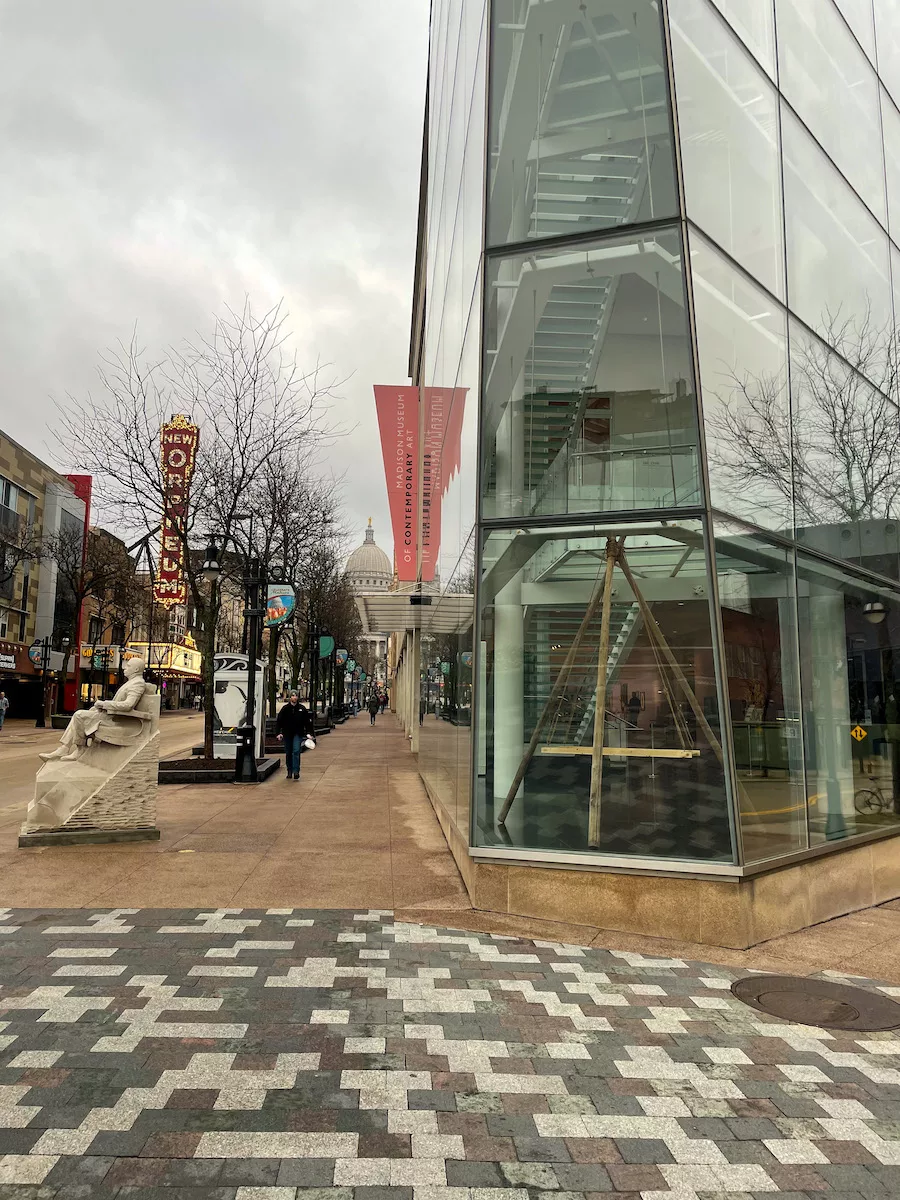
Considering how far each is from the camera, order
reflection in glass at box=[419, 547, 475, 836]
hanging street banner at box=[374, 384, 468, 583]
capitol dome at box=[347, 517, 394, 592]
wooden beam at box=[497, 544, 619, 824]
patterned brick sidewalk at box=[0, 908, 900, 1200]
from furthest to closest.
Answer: capitol dome at box=[347, 517, 394, 592] < hanging street banner at box=[374, 384, 468, 583] < reflection in glass at box=[419, 547, 475, 836] < wooden beam at box=[497, 544, 619, 824] < patterned brick sidewalk at box=[0, 908, 900, 1200]

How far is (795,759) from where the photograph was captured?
778cm

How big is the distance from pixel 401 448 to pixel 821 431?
520 inches

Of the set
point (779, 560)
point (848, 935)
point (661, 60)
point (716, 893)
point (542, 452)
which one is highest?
point (661, 60)

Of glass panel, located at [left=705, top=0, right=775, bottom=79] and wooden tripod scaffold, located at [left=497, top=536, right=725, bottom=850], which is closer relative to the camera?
wooden tripod scaffold, located at [left=497, top=536, right=725, bottom=850]

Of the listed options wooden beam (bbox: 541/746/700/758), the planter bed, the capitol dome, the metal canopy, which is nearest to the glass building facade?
wooden beam (bbox: 541/746/700/758)

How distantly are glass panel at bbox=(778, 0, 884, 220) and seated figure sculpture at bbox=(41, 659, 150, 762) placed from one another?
33.0ft

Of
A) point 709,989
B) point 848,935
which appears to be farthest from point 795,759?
point 709,989

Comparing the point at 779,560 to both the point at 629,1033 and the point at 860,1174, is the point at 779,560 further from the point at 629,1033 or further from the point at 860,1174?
the point at 860,1174

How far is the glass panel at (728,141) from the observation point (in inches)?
299

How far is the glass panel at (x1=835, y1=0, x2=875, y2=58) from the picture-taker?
35.2 feet

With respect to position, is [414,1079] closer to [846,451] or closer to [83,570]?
[846,451]

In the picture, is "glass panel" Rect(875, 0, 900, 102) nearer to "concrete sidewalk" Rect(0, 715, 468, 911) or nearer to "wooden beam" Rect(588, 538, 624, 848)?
"wooden beam" Rect(588, 538, 624, 848)

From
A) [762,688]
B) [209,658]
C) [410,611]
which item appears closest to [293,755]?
[209,658]

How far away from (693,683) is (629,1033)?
9.89 ft
